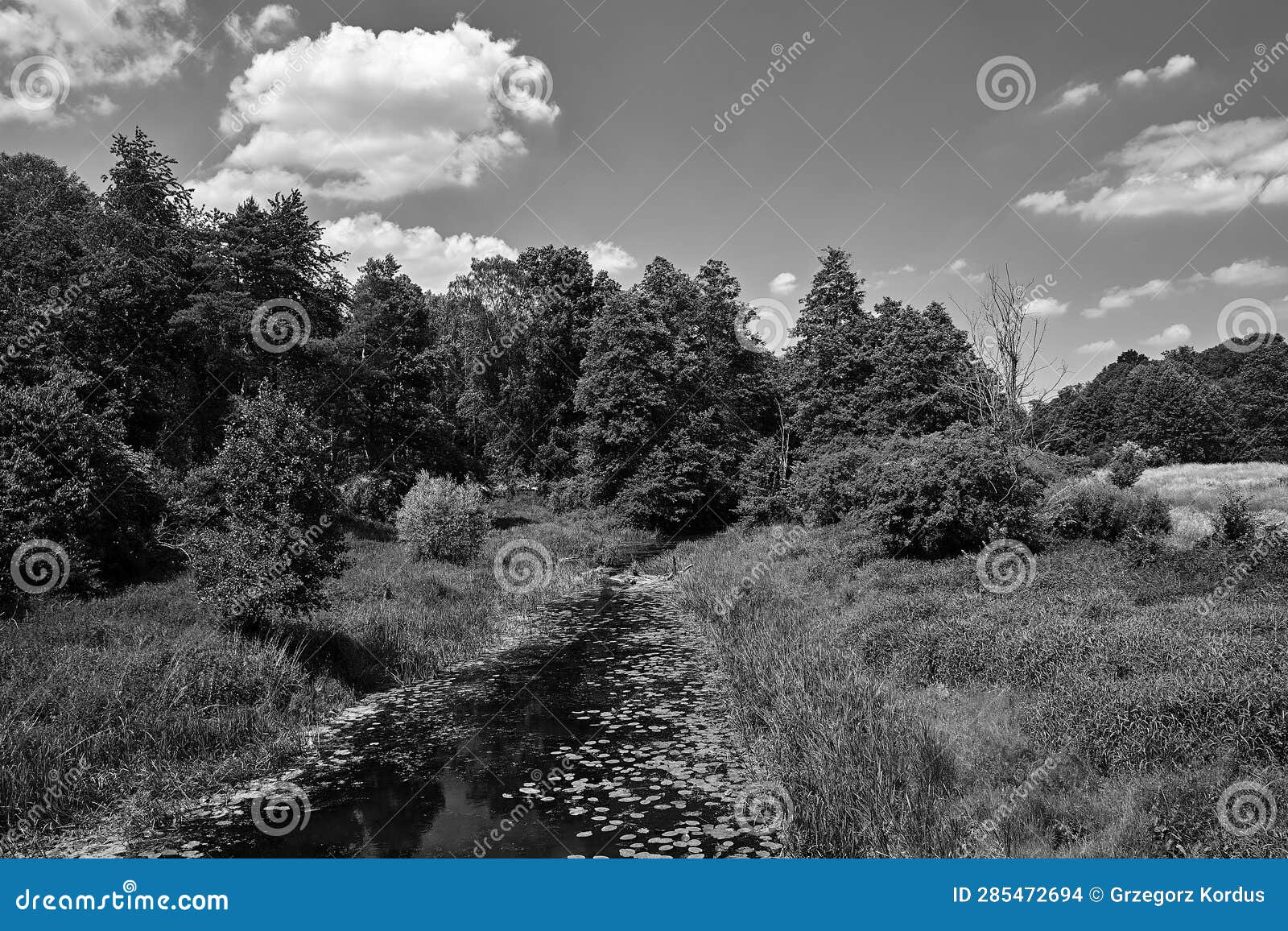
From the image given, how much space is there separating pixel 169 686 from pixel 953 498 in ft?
72.2

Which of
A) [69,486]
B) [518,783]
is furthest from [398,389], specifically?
[518,783]

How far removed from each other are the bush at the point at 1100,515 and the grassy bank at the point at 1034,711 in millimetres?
4708

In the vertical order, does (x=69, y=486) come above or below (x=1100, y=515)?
below

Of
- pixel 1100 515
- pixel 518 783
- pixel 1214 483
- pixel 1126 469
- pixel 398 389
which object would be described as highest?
pixel 398 389

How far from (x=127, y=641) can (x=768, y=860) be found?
13.4 m

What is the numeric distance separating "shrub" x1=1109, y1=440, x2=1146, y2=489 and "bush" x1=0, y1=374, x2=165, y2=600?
37.8m

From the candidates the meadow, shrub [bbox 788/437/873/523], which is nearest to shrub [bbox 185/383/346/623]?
the meadow

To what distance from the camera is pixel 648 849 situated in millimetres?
8344

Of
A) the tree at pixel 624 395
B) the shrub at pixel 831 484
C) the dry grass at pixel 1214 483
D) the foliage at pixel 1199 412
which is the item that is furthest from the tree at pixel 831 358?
the foliage at pixel 1199 412

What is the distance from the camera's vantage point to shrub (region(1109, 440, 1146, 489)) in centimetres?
3462

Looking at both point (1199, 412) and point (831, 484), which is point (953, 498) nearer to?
point (831, 484)

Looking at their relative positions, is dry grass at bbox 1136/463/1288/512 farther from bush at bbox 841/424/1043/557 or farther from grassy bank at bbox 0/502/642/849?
grassy bank at bbox 0/502/642/849

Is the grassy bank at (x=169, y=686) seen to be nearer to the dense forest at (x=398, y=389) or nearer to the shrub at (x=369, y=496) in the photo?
the dense forest at (x=398, y=389)

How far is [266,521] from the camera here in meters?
14.8
